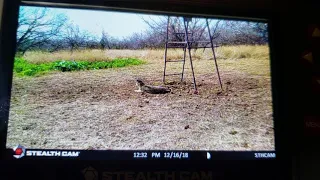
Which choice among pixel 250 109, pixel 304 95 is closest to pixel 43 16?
pixel 250 109

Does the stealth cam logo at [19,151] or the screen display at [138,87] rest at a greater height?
the screen display at [138,87]

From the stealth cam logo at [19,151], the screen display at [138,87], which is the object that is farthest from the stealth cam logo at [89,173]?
the stealth cam logo at [19,151]

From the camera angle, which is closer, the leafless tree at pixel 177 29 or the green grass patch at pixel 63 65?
the green grass patch at pixel 63 65

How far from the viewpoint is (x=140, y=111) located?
1.18 meters

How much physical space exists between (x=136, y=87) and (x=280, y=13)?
0.65 metres

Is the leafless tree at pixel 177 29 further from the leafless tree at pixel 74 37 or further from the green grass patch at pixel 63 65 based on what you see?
the leafless tree at pixel 74 37

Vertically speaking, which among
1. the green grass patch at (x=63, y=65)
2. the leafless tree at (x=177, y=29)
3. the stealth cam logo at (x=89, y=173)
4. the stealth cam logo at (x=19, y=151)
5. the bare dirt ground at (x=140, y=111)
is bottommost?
the stealth cam logo at (x=89, y=173)

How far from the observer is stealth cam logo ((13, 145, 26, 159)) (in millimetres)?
1062

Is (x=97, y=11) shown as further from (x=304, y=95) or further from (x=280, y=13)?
(x=304, y=95)

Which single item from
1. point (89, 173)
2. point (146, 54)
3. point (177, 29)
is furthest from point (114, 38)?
point (89, 173)

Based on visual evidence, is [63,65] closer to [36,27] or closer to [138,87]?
[36,27]

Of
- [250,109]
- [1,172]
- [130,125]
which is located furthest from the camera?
[250,109]

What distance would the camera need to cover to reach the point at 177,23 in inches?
48.7

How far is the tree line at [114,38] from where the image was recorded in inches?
44.3
